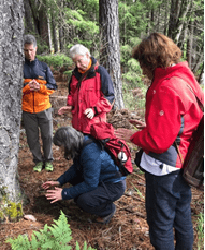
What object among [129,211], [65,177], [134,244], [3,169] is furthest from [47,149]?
[134,244]

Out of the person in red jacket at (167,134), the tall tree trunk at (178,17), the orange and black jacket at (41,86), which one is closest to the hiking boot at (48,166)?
the orange and black jacket at (41,86)

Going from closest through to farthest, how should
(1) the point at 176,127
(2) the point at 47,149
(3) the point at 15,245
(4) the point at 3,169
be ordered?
(1) the point at 176,127 → (3) the point at 15,245 → (4) the point at 3,169 → (2) the point at 47,149

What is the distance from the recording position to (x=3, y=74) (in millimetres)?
2369

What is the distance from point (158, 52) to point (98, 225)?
83.6 inches

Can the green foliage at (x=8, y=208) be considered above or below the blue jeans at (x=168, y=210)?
below

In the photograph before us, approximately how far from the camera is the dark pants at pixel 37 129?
391 cm

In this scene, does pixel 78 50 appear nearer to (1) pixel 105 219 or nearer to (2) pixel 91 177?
(2) pixel 91 177

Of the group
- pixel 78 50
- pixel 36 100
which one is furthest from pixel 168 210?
pixel 36 100

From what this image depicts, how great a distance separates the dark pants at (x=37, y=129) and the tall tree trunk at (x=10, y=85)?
129 centimetres

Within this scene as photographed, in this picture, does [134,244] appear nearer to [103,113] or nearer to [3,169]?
[3,169]

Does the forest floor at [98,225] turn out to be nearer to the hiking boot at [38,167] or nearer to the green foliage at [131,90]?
the hiking boot at [38,167]

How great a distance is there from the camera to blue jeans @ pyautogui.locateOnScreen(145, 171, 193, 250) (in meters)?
1.83

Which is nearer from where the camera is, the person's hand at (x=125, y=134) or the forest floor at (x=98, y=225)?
the person's hand at (x=125, y=134)

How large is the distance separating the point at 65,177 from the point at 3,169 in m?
0.80
